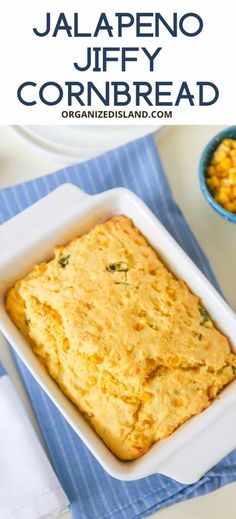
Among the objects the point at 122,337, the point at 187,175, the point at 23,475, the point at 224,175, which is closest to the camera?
the point at 122,337

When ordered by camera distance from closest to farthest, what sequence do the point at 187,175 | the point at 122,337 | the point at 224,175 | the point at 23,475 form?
the point at 122,337 < the point at 23,475 < the point at 224,175 < the point at 187,175

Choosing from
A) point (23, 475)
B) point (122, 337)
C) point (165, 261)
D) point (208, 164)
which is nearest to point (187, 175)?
point (208, 164)

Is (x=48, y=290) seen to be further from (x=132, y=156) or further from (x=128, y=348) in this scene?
(x=132, y=156)

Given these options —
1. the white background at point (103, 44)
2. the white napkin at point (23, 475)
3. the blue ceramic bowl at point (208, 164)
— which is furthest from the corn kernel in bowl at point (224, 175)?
the white napkin at point (23, 475)

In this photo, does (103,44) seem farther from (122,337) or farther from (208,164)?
(122,337)

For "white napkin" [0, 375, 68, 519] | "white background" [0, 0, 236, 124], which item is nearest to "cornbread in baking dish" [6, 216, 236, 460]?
"white napkin" [0, 375, 68, 519]

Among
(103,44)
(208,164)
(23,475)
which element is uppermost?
(103,44)
